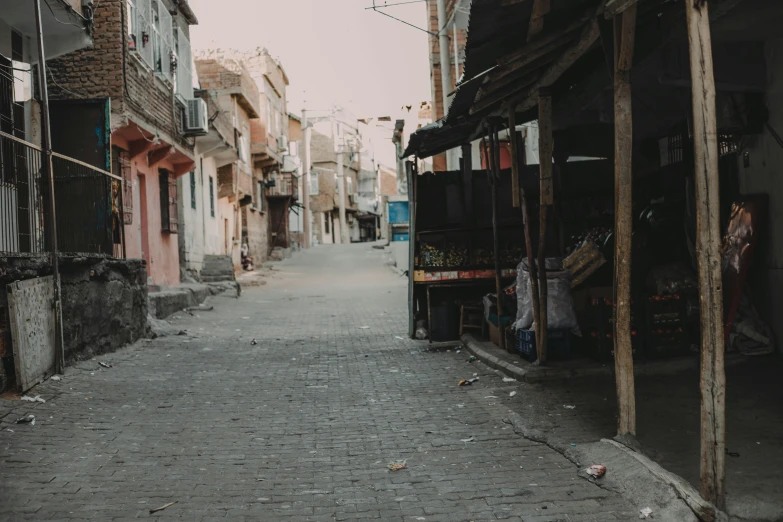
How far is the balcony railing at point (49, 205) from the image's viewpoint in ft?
26.9

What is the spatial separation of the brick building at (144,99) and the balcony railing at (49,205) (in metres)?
2.75

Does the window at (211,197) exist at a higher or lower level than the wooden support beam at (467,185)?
higher

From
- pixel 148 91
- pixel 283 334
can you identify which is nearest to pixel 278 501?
pixel 283 334

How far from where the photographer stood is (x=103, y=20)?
13.3 m

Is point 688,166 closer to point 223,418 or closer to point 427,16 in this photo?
point 223,418

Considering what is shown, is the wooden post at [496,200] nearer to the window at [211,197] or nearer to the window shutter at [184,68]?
the window shutter at [184,68]

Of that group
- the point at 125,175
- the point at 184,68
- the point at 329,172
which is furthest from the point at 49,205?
the point at 329,172

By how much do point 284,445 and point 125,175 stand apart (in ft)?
38.7

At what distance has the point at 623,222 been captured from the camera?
482 centimetres

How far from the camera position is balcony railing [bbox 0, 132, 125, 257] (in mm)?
8195

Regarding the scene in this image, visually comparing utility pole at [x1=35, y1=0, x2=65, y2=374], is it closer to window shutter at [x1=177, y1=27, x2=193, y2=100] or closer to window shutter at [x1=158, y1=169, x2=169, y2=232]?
window shutter at [x1=177, y1=27, x2=193, y2=100]

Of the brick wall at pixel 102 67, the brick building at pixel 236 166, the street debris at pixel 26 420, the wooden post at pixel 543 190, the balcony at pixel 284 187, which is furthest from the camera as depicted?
the balcony at pixel 284 187

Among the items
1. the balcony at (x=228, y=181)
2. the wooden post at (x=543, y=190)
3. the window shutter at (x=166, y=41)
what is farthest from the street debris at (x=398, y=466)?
the balcony at (x=228, y=181)

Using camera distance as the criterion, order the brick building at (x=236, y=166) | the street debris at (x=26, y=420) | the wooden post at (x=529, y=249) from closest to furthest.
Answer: the street debris at (x=26, y=420) → the wooden post at (x=529, y=249) → the brick building at (x=236, y=166)
